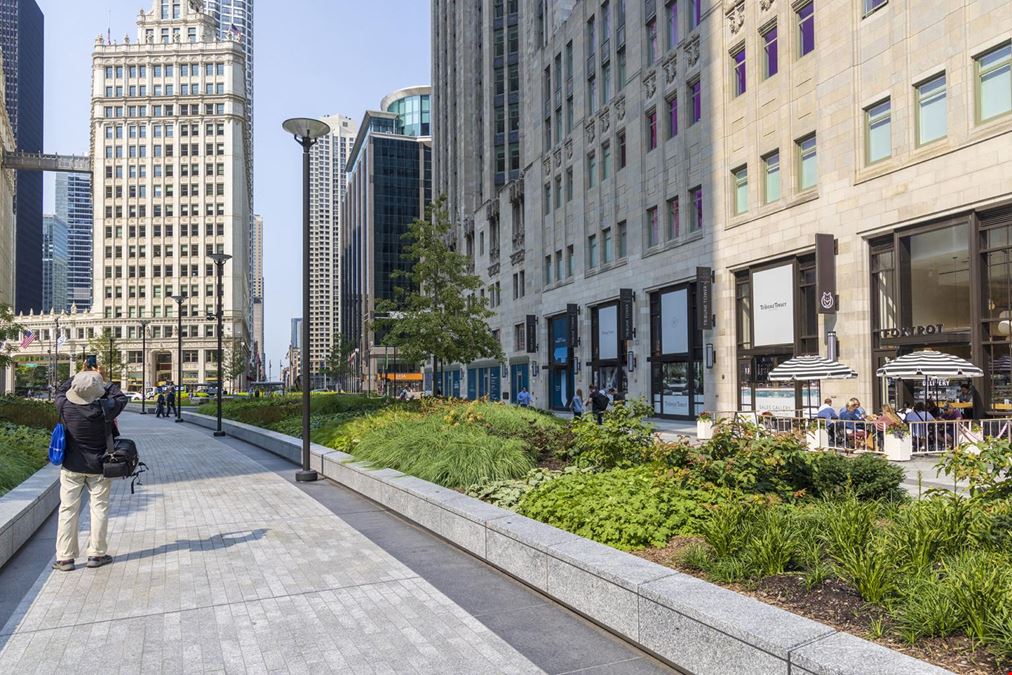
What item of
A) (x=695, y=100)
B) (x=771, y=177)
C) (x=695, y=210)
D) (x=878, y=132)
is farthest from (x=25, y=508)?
(x=695, y=100)

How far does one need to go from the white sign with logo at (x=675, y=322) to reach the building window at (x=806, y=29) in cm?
1089

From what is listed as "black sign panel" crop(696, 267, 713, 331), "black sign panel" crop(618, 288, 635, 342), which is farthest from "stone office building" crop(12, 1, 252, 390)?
"black sign panel" crop(696, 267, 713, 331)

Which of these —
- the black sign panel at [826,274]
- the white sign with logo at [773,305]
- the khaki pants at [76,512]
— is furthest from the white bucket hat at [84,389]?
the white sign with logo at [773,305]

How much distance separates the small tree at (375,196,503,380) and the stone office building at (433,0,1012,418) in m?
10.0

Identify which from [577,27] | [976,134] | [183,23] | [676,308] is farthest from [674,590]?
[183,23]

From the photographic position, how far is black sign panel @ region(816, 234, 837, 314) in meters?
24.0

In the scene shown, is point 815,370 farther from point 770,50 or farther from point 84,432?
point 84,432

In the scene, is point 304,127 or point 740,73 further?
point 740,73

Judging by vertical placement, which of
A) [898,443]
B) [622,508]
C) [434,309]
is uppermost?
[434,309]

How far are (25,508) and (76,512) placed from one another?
1.49 metres

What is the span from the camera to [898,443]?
15992mm

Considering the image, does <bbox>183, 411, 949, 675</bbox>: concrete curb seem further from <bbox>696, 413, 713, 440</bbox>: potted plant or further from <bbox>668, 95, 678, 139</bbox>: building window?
<bbox>668, 95, 678, 139</bbox>: building window

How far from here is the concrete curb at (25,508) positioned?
750 centimetres

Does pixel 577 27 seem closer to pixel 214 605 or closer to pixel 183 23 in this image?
pixel 214 605
